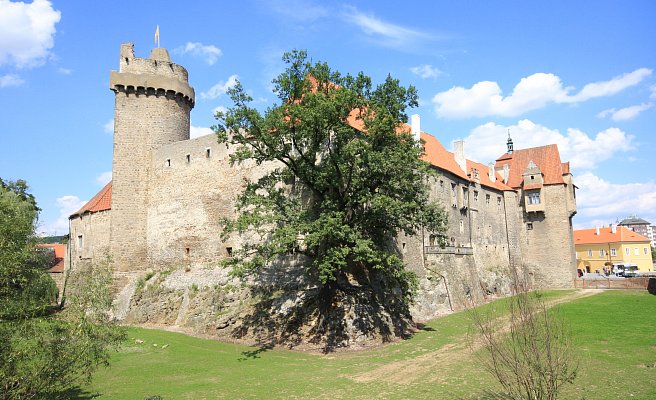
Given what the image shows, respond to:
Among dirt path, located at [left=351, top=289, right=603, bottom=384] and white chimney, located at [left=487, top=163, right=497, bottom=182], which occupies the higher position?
white chimney, located at [left=487, top=163, right=497, bottom=182]

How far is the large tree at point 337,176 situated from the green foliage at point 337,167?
5 cm

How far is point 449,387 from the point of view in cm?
1428

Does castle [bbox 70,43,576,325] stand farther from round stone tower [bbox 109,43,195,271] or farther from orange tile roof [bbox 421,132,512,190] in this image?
orange tile roof [bbox 421,132,512,190]

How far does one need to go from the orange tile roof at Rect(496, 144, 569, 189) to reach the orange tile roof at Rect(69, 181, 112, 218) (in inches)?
1451

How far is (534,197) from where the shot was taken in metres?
45.5

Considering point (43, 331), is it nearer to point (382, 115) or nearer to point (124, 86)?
point (382, 115)

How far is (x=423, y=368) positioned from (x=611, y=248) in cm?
6397

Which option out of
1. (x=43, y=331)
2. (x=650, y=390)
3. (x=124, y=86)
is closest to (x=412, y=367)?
(x=650, y=390)

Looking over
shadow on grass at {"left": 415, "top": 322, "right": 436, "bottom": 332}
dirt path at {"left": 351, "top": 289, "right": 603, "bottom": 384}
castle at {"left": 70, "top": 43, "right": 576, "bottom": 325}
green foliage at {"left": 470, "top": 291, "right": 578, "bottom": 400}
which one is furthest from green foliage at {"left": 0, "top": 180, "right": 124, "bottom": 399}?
shadow on grass at {"left": 415, "top": 322, "right": 436, "bottom": 332}

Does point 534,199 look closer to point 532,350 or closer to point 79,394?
point 532,350

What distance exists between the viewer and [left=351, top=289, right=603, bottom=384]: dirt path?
51.6 feet

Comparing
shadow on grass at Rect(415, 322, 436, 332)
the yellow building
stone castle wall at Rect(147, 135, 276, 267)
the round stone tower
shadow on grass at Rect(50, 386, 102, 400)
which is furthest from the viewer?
the yellow building

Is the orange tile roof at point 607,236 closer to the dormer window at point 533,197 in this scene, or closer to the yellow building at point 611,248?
the yellow building at point 611,248

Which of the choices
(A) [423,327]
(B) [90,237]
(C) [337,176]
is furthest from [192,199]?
(A) [423,327]
